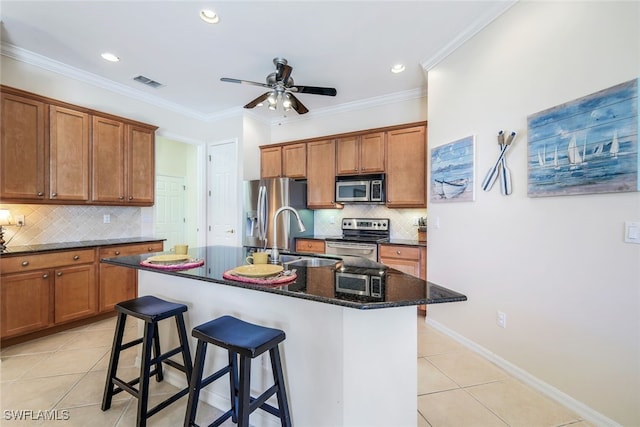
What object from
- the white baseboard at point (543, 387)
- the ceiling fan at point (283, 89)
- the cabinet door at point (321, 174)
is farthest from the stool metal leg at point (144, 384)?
the cabinet door at point (321, 174)

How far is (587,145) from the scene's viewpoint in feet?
5.33

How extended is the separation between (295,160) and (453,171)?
7.95ft

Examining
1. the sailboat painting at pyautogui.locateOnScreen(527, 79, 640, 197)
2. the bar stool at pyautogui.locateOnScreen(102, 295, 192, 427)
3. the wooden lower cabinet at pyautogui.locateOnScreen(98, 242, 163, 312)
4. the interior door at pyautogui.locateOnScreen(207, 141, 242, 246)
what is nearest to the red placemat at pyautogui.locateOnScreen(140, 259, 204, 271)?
the bar stool at pyautogui.locateOnScreen(102, 295, 192, 427)

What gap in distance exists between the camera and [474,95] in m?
2.48

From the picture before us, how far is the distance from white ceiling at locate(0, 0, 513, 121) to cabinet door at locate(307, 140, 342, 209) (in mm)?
900

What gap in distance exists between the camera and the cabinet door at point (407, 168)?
11.3 feet

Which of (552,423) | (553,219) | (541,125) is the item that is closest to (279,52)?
(541,125)

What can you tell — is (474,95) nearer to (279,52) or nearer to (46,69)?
(279,52)

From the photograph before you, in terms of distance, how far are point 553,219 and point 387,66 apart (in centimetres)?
229

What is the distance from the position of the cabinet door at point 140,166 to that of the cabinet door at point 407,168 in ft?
10.4

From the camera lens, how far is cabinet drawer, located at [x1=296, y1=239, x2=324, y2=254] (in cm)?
391

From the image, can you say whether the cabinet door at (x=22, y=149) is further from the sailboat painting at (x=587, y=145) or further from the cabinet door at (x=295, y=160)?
the sailboat painting at (x=587, y=145)

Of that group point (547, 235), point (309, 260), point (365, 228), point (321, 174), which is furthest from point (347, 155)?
point (547, 235)

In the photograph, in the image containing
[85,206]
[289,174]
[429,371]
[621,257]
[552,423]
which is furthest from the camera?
[289,174]
